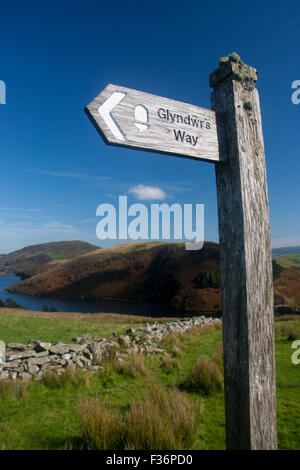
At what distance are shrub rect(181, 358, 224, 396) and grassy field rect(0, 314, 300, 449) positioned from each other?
0.22 ft

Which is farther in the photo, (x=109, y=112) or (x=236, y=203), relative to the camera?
(x=236, y=203)

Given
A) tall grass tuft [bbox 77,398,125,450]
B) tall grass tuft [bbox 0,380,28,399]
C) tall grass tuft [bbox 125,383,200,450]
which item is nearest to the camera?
tall grass tuft [bbox 125,383,200,450]

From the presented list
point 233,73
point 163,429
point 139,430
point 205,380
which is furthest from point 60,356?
point 233,73

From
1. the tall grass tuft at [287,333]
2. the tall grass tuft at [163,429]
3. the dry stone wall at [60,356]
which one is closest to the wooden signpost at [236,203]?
the tall grass tuft at [163,429]

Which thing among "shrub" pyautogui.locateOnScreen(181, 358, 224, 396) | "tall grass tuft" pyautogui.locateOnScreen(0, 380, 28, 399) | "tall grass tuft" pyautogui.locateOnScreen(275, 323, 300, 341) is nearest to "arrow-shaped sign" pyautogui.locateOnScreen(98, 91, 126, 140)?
"shrub" pyautogui.locateOnScreen(181, 358, 224, 396)

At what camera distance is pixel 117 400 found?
480 cm

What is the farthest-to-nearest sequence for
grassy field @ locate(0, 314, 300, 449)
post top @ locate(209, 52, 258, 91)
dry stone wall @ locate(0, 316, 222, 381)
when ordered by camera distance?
dry stone wall @ locate(0, 316, 222, 381)
grassy field @ locate(0, 314, 300, 449)
post top @ locate(209, 52, 258, 91)

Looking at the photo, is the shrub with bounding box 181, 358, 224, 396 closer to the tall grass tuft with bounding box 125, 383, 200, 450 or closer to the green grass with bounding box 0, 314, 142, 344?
the tall grass tuft with bounding box 125, 383, 200, 450

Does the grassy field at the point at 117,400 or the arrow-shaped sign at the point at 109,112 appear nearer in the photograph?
the arrow-shaped sign at the point at 109,112

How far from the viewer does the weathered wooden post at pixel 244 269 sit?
78.7 inches

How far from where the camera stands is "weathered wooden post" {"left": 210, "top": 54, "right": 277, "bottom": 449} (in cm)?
200

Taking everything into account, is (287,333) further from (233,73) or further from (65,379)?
(233,73)

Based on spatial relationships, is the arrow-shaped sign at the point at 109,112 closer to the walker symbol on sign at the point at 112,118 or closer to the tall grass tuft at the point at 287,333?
A: the walker symbol on sign at the point at 112,118

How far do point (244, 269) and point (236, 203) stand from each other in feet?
1.70
